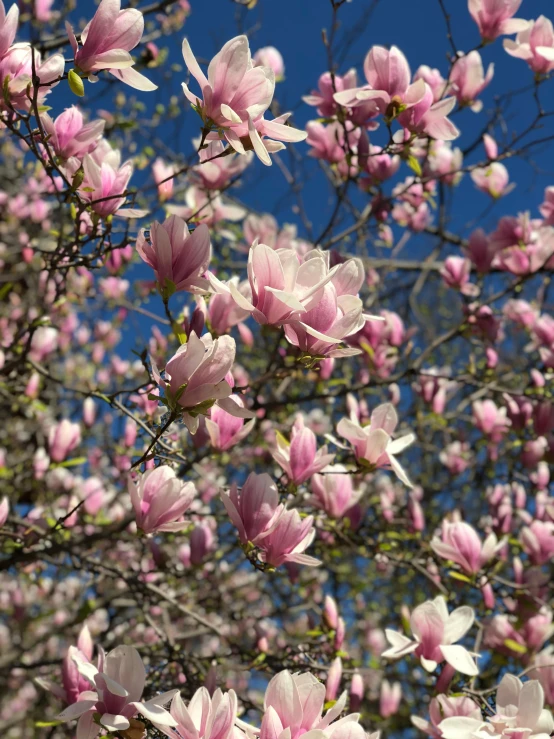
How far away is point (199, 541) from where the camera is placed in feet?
7.09

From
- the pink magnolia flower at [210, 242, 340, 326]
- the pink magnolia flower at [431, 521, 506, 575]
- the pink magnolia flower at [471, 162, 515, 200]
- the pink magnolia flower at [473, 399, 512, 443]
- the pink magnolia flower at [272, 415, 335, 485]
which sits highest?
the pink magnolia flower at [210, 242, 340, 326]

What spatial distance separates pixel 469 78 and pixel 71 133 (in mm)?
1493

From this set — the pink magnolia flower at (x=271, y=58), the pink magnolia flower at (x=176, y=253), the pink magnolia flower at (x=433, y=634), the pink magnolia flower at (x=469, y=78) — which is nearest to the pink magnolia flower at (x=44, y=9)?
the pink magnolia flower at (x=271, y=58)

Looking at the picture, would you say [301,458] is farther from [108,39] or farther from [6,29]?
[6,29]

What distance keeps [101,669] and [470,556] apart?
1.16 metres

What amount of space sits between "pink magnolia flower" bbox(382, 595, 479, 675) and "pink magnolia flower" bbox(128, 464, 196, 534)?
2.02ft

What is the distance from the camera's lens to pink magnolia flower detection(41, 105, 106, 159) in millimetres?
1516

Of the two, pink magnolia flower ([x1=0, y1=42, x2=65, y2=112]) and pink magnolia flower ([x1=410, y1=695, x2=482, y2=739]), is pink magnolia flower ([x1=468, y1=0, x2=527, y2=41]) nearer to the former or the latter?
pink magnolia flower ([x1=0, y1=42, x2=65, y2=112])

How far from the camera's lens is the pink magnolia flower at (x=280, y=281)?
1143 millimetres

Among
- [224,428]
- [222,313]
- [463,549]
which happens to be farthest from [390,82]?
[463,549]

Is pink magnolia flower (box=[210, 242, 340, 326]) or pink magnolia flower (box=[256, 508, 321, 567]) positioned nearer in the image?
pink magnolia flower (box=[210, 242, 340, 326])

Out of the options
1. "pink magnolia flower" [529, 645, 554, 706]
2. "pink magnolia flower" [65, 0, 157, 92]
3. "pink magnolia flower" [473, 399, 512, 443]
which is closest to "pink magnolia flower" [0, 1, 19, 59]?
"pink magnolia flower" [65, 0, 157, 92]

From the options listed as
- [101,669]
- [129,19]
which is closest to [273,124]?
[129,19]

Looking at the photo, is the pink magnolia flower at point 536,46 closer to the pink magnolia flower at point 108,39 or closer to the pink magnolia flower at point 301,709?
the pink magnolia flower at point 108,39
